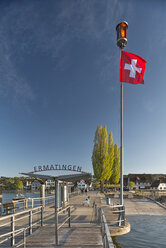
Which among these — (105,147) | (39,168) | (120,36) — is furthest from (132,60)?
(39,168)

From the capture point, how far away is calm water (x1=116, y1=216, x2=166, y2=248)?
10.9 meters

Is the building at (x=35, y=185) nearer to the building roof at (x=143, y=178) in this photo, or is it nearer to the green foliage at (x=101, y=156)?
the building roof at (x=143, y=178)

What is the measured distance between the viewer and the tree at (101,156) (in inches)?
1794

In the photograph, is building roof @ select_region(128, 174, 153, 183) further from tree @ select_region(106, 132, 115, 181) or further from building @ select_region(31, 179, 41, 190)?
building @ select_region(31, 179, 41, 190)

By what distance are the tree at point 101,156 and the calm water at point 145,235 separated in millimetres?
27990

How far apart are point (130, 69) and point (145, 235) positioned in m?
10.7

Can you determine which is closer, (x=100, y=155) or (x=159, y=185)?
(x=100, y=155)

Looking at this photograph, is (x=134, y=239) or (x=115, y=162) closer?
(x=134, y=239)

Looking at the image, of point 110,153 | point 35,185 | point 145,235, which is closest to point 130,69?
point 145,235

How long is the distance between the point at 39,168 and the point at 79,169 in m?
15.9

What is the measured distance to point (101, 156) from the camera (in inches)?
1812

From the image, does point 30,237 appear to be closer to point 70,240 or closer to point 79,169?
point 70,240

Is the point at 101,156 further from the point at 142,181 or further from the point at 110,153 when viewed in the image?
the point at 142,181

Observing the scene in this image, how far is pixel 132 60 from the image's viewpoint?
13203 mm
